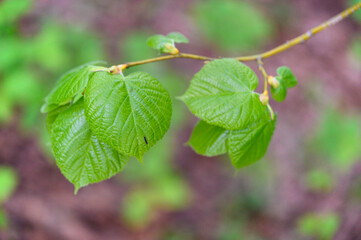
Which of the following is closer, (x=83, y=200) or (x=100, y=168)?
(x=100, y=168)

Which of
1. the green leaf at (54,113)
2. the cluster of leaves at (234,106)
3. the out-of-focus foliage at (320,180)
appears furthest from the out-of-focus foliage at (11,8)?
the out-of-focus foliage at (320,180)

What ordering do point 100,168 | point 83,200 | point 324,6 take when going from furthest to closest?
point 324,6 → point 83,200 → point 100,168

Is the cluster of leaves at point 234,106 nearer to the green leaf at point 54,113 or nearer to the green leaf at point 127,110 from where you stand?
the green leaf at point 127,110

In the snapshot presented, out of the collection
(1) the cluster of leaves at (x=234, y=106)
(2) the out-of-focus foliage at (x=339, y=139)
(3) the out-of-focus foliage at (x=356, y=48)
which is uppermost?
(3) the out-of-focus foliage at (x=356, y=48)

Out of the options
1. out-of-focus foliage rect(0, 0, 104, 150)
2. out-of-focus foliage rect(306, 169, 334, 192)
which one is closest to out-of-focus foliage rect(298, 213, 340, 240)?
out-of-focus foliage rect(306, 169, 334, 192)

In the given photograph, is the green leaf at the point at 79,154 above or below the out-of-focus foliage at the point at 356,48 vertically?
below

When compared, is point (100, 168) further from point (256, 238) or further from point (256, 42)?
point (256, 42)

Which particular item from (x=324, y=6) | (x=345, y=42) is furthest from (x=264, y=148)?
(x=324, y=6)
